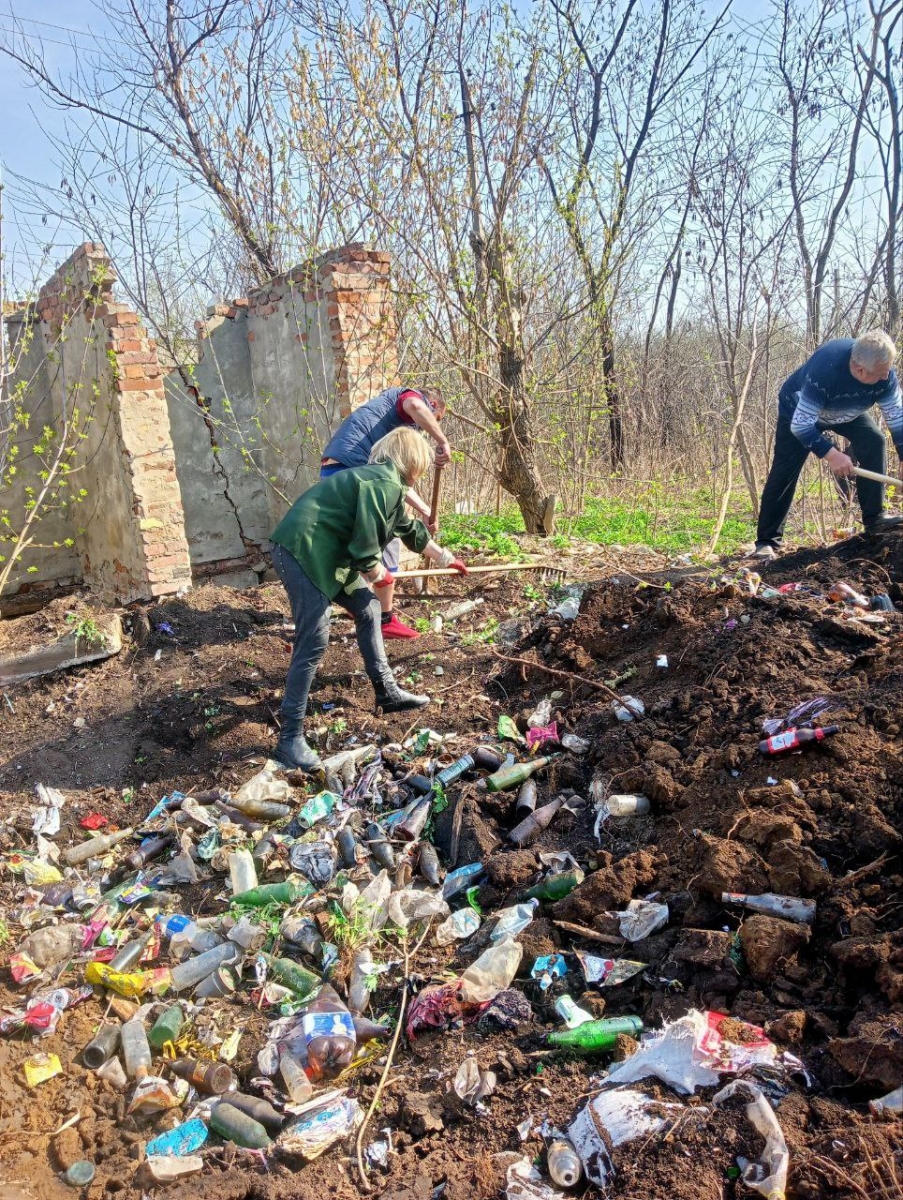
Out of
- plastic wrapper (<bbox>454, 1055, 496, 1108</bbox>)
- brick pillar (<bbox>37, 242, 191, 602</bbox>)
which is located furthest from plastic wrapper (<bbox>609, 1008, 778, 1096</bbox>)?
brick pillar (<bbox>37, 242, 191, 602</bbox>)

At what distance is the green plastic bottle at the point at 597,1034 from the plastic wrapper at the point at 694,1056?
108 mm

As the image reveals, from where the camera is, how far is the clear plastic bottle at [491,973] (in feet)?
8.34

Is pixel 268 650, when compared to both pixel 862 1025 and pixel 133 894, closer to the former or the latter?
pixel 133 894

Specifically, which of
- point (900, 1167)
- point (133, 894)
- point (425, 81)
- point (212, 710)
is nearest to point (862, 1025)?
point (900, 1167)

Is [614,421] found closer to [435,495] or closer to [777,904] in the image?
[435,495]

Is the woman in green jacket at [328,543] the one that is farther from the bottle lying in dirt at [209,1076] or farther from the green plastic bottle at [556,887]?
the bottle lying in dirt at [209,1076]

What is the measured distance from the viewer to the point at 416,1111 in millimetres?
2182

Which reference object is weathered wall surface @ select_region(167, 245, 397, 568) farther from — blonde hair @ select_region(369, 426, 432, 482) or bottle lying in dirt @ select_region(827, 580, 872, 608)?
bottle lying in dirt @ select_region(827, 580, 872, 608)

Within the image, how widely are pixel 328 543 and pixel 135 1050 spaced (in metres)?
2.25

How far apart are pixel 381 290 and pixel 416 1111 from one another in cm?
555

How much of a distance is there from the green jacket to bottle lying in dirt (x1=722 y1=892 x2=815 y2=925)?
224 cm

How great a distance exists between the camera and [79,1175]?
86.7 inches

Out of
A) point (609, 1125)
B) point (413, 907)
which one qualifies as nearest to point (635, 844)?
point (413, 907)

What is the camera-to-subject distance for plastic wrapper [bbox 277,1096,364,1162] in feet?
7.11
